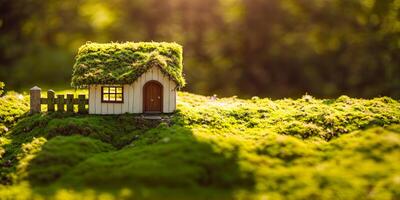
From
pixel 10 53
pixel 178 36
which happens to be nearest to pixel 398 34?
pixel 178 36

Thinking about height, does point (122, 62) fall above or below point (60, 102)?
above

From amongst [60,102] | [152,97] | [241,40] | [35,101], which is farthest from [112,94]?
[241,40]

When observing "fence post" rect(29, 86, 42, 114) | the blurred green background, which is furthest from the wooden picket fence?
the blurred green background

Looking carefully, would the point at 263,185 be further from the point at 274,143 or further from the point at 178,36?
the point at 178,36

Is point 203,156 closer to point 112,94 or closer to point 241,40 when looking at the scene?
point 112,94

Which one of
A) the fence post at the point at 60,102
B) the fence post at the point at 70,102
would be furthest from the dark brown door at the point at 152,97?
the fence post at the point at 60,102

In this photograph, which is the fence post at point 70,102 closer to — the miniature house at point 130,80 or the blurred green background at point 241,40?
the miniature house at point 130,80
